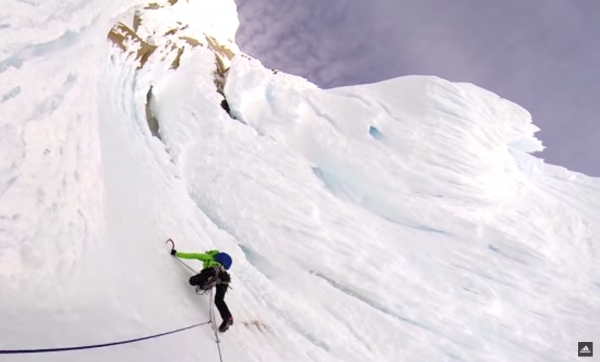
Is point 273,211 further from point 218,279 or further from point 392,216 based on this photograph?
point 218,279

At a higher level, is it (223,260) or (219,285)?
(223,260)

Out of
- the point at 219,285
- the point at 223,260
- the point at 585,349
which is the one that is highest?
the point at 223,260

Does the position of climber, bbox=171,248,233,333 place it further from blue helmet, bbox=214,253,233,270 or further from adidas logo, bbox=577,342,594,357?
adidas logo, bbox=577,342,594,357

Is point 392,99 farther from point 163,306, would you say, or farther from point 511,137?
point 163,306

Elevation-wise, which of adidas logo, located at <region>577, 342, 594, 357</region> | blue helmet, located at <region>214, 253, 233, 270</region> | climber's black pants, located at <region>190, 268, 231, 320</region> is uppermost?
blue helmet, located at <region>214, 253, 233, 270</region>

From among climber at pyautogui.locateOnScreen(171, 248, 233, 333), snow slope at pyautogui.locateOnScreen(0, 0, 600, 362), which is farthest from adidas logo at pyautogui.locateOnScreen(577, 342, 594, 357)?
climber at pyautogui.locateOnScreen(171, 248, 233, 333)

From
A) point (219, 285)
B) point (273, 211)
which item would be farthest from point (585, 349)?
point (219, 285)

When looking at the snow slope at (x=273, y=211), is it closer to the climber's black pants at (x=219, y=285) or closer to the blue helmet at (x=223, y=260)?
the climber's black pants at (x=219, y=285)

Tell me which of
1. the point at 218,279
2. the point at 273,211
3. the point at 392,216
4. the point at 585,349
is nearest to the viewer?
the point at 218,279
